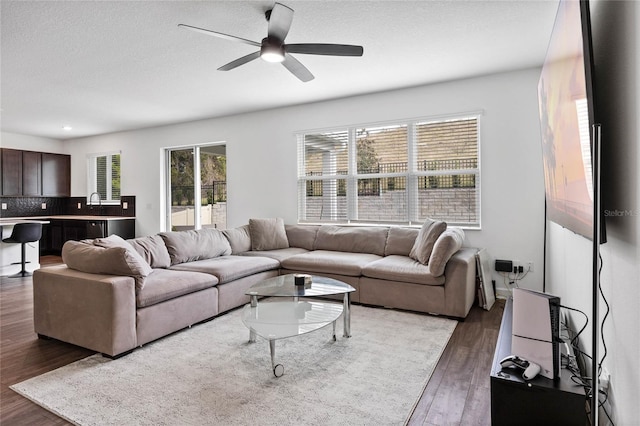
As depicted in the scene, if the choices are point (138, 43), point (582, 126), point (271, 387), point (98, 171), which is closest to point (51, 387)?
point (271, 387)

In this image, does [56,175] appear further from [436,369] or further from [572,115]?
[572,115]

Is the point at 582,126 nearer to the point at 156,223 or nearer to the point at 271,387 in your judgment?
the point at 271,387

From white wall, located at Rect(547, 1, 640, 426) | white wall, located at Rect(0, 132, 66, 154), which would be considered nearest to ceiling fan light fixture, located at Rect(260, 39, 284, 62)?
white wall, located at Rect(547, 1, 640, 426)

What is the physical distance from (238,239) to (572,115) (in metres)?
4.05

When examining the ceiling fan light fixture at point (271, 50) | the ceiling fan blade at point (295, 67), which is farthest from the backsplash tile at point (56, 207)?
the ceiling fan light fixture at point (271, 50)

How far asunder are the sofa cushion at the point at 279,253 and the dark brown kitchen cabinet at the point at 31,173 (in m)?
5.87

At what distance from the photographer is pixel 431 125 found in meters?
4.64

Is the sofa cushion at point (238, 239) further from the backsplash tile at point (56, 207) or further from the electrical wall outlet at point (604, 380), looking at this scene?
the electrical wall outlet at point (604, 380)

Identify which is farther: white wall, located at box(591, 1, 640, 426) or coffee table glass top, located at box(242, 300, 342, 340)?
coffee table glass top, located at box(242, 300, 342, 340)

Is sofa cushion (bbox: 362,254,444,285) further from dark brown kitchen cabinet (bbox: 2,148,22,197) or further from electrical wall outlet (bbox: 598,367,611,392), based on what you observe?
dark brown kitchen cabinet (bbox: 2,148,22,197)

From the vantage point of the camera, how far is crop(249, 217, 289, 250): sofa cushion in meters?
5.07

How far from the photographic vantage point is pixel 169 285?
3.02 metres

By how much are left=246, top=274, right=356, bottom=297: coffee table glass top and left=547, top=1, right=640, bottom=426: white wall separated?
5.87 ft

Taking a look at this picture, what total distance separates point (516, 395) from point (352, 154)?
396cm
